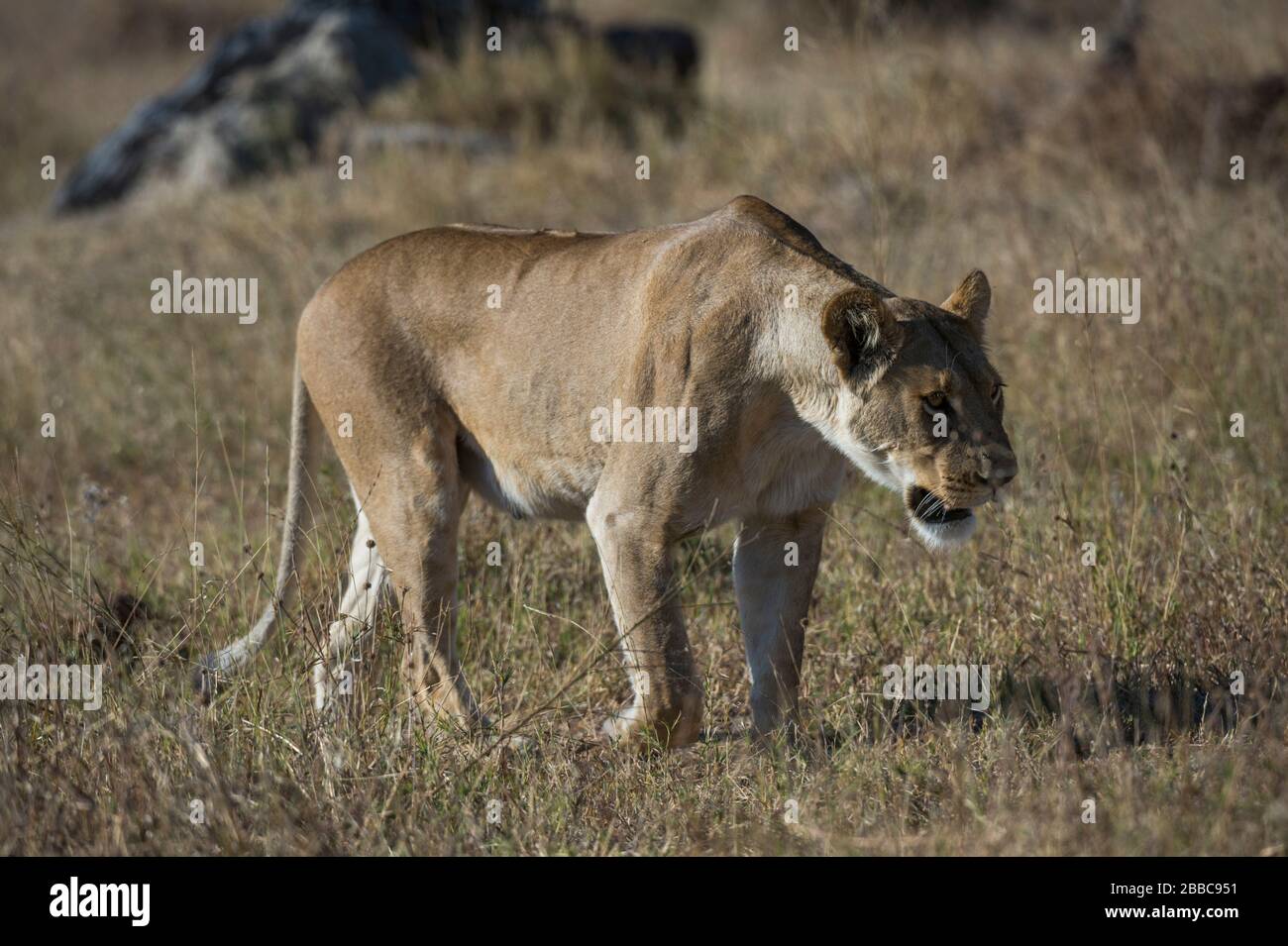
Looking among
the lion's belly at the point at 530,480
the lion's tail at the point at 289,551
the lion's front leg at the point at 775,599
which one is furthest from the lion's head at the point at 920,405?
the lion's tail at the point at 289,551

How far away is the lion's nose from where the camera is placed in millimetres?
3955

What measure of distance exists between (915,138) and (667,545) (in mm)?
6841

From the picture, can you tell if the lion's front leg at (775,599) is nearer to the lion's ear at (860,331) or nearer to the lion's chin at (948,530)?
the lion's chin at (948,530)

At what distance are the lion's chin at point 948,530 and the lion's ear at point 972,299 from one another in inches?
22.0

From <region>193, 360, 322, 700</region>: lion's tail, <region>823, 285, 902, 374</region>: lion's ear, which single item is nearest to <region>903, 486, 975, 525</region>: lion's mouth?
<region>823, 285, 902, 374</region>: lion's ear

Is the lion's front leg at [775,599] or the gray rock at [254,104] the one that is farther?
the gray rock at [254,104]

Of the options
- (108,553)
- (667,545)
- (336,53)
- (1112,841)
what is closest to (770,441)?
(667,545)

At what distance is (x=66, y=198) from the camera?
14.0 m

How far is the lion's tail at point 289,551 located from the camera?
4324mm

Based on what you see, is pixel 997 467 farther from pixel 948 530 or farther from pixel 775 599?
pixel 775 599

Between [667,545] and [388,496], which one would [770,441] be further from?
[388,496]

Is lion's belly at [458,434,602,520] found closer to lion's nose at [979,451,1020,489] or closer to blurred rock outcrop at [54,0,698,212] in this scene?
lion's nose at [979,451,1020,489]

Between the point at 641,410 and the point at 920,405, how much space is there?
768mm

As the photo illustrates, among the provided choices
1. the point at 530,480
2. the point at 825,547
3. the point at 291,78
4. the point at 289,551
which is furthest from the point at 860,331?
the point at 291,78
